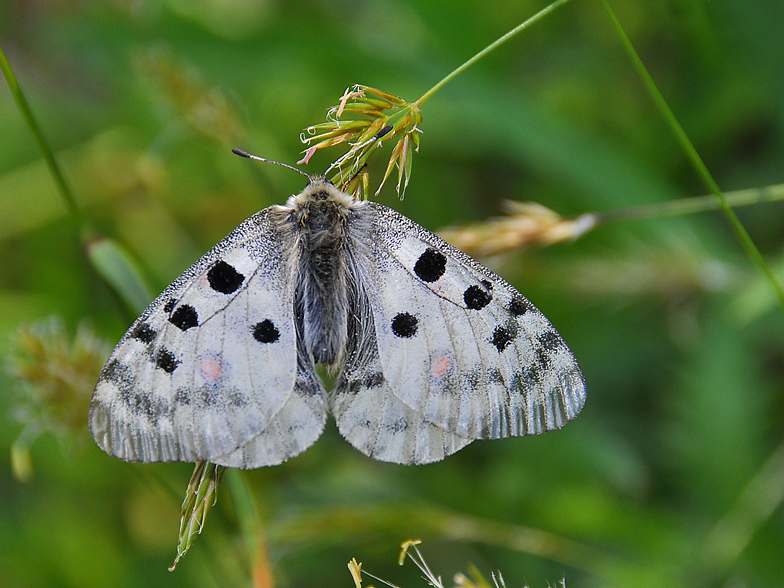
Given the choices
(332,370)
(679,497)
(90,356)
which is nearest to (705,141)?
(679,497)

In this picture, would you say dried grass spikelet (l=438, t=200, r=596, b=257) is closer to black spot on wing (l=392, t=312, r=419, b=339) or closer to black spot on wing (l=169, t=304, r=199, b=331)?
black spot on wing (l=392, t=312, r=419, b=339)

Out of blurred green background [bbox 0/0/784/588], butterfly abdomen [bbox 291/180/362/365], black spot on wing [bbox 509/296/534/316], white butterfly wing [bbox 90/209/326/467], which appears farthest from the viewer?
blurred green background [bbox 0/0/784/588]

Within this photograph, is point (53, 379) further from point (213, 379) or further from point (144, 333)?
point (213, 379)

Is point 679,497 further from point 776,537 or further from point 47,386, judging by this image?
point 47,386

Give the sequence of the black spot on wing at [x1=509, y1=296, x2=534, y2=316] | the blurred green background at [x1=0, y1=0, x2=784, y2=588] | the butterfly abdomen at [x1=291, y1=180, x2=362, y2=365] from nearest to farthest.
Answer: the black spot on wing at [x1=509, y1=296, x2=534, y2=316] → the butterfly abdomen at [x1=291, y1=180, x2=362, y2=365] → the blurred green background at [x1=0, y1=0, x2=784, y2=588]

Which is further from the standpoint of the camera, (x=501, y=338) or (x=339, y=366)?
(x=339, y=366)

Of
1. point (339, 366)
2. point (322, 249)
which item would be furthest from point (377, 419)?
point (322, 249)

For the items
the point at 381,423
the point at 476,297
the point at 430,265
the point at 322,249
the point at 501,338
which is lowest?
the point at 381,423

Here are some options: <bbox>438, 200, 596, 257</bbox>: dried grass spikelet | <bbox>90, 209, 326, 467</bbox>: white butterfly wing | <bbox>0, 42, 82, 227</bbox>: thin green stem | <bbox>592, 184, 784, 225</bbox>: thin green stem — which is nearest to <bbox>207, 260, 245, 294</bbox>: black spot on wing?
<bbox>90, 209, 326, 467</bbox>: white butterfly wing
